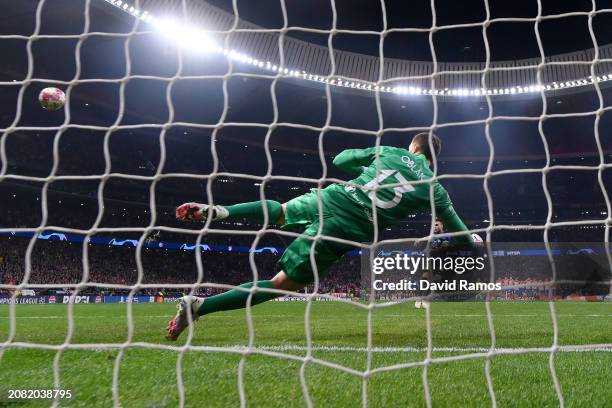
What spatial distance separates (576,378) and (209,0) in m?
13.8

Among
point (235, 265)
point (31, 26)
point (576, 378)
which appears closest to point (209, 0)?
point (31, 26)

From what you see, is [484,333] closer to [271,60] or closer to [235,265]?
[271,60]

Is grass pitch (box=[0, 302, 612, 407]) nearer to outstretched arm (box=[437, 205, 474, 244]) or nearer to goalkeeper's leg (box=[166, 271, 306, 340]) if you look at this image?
goalkeeper's leg (box=[166, 271, 306, 340])

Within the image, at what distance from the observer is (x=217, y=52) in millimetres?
16750

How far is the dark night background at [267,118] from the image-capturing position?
50.1ft

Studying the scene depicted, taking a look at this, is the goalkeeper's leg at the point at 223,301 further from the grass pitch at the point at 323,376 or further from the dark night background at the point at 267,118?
the dark night background at the point at 267,118

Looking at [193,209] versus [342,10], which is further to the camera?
[342,10]

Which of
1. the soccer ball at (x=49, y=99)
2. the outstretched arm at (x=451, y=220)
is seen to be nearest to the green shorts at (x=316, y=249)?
the outstretched arm at (x=451, y=220)

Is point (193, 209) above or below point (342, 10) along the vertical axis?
below

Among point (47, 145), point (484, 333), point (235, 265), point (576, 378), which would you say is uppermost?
point (47, 145)

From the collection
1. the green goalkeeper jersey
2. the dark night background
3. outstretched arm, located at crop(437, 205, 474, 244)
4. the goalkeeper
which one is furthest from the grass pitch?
the dark night background

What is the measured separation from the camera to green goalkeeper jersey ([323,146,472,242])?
3.33 m

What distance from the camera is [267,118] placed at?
22.8 m

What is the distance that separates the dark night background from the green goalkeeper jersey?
8427 mm
